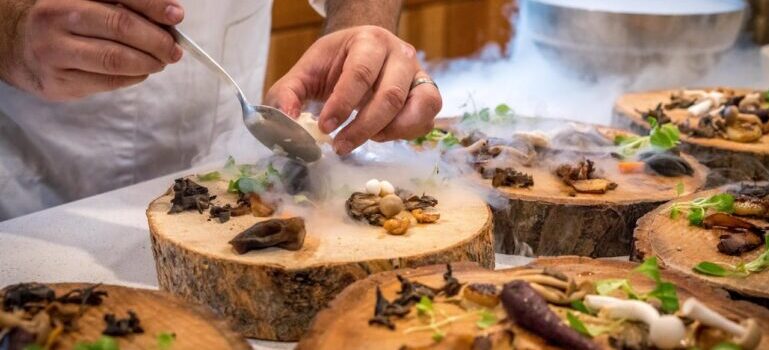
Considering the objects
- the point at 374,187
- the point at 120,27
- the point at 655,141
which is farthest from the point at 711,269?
the point at 120,27

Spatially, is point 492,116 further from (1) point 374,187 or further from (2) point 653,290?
(2) point 653,290

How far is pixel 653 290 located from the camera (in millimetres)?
1717

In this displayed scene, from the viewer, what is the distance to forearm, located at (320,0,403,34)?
301 centimetres

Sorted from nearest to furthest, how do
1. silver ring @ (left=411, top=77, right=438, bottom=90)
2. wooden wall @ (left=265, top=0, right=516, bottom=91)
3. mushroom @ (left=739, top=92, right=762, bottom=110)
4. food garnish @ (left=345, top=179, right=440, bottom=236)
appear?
food garnish @ (left=345, top=179, right=440, bottom=236) < silver ring @ (left=411, top=77, right=438, bottom=90) < mushroom @ (left=739, top=92, right=762, bottom=110) < wooden wall @ (left=265, top=0, right=516, bottom=91)

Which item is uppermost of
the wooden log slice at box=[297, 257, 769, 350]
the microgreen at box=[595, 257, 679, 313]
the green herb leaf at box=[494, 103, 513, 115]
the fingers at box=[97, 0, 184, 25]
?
the fingers at box=[97, 0, 184, 25]

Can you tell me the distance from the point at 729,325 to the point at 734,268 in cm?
50

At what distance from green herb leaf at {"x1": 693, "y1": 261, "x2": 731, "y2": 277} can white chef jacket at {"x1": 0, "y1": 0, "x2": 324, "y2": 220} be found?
5.66ft

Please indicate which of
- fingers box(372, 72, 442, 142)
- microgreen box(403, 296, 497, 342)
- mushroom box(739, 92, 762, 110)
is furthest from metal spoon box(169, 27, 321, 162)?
mushroom box(739, 92, 762, 110)

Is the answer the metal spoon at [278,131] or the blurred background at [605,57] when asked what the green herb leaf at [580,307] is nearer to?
the metal spoon at [278,131]

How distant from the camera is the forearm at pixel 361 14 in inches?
118

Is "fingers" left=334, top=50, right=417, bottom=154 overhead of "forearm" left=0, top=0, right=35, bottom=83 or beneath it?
beneath

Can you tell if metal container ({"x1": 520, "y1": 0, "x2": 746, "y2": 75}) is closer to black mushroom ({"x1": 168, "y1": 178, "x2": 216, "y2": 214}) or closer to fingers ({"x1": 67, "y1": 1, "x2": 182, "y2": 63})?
black mushroom ({"x1": 168, "y1": 178, "x2": 216, "y2": 214})

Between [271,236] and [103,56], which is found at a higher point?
[103,56]

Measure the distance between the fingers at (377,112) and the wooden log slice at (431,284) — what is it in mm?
552
